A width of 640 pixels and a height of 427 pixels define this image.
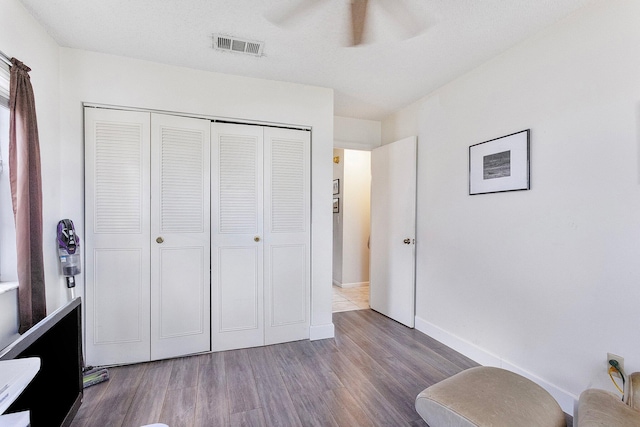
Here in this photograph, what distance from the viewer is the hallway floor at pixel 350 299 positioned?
4.05m

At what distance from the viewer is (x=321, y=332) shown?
9.84ft

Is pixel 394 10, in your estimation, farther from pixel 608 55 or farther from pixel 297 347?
pixel 297 347

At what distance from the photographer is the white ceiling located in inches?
72.2

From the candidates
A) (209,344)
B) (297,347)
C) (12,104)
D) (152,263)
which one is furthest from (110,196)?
(297,347)

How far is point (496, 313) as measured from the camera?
7.86 feet

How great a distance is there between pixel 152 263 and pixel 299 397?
1.54m

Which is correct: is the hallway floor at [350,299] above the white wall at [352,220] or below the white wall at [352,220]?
below

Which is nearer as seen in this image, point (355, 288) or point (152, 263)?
point (152, 263)

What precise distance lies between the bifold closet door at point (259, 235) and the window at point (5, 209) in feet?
4.06

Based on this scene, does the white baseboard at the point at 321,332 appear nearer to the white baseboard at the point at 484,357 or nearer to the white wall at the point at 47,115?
the white baseboard at the point at 484,357

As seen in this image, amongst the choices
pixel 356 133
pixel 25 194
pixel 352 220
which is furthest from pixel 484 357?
pixel 25 194

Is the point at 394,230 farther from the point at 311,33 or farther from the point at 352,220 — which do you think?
the point at 311,33

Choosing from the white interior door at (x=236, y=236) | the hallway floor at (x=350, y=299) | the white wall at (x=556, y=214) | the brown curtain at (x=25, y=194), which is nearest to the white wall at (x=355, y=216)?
the hallway floor at (x=350, y=299)

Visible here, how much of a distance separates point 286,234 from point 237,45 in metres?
1.60
